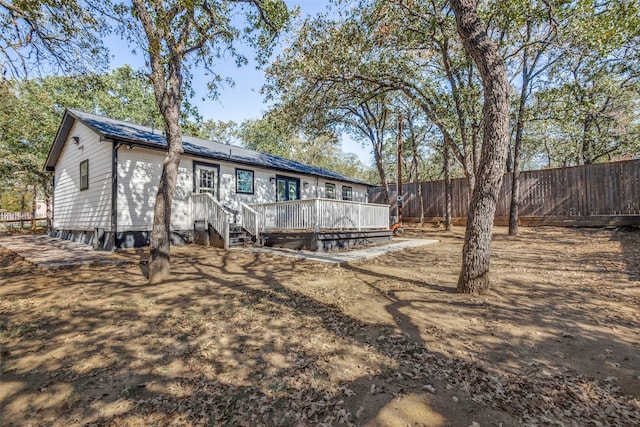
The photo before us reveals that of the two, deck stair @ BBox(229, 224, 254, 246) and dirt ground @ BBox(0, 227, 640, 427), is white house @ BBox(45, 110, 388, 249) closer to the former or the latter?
deck stair @ BBox(229, 224, 254, 246)

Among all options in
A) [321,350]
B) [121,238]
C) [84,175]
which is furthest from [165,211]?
[84,175]

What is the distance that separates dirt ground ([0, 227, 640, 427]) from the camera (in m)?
2.13

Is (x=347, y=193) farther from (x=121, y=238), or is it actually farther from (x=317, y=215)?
(x=121, y=238)

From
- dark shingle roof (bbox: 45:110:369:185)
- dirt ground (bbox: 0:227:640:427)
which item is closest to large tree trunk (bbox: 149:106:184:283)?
dirt ground (bbox: 0:227:640:427)

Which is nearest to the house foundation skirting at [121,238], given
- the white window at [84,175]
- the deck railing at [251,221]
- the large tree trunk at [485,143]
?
the white window at [84,175]

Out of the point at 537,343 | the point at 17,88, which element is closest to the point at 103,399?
the point at 537,343

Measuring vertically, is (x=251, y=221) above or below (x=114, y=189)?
below

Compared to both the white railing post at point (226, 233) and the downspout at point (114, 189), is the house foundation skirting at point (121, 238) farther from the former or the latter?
the white railing post at point (226, 233)

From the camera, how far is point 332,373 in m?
2.59

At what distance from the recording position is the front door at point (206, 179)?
35.6ft

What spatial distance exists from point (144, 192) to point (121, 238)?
66.1 inches

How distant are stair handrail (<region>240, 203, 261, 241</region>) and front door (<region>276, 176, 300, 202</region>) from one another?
3289 millimetres

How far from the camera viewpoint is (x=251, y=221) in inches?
404

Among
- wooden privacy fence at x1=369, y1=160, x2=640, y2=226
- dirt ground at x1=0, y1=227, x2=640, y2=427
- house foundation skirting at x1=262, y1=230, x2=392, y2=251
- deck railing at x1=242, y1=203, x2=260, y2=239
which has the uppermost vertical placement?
wooden privacy fence at x1=369, y1=160, x2=640, y2=226
